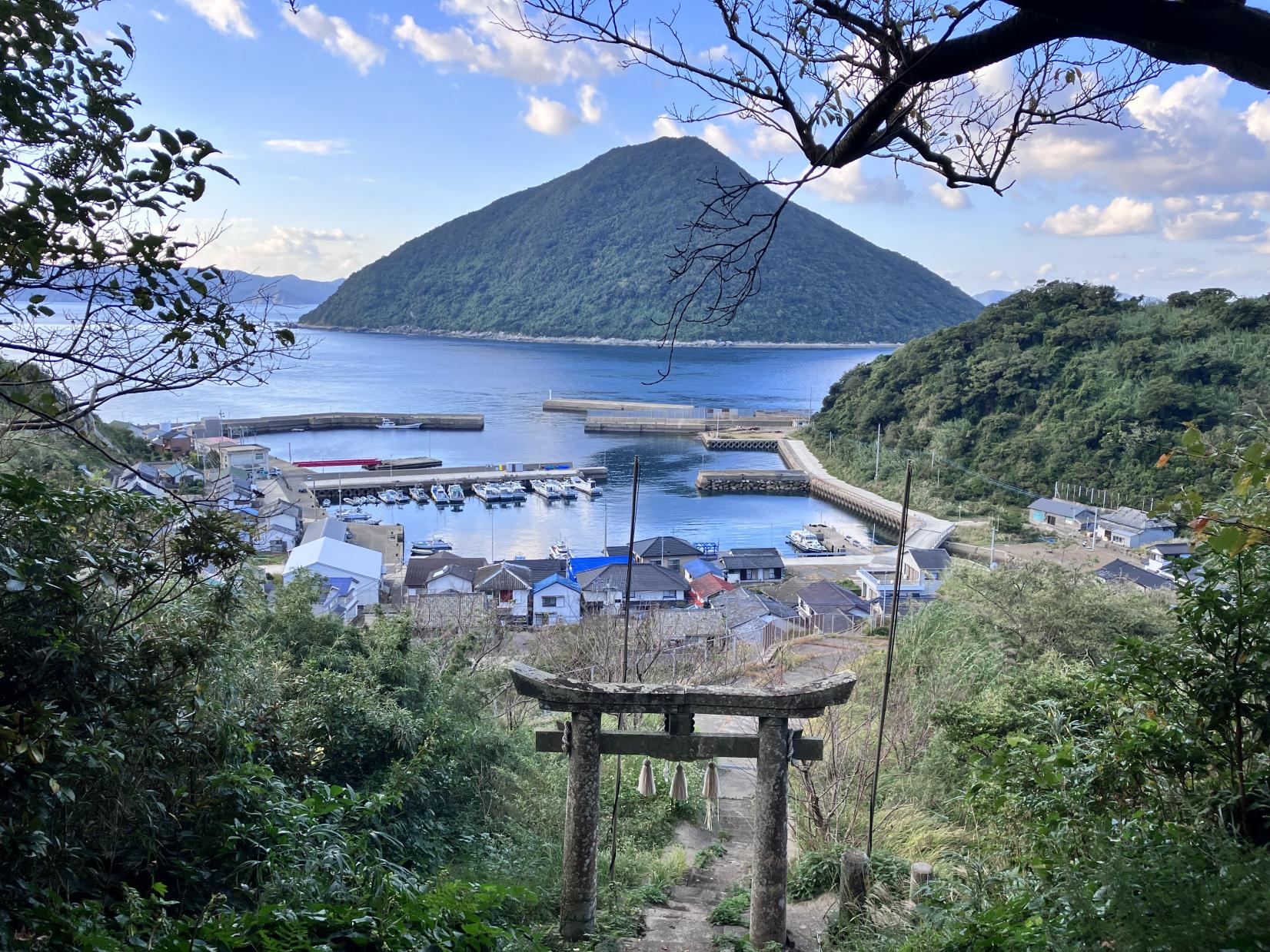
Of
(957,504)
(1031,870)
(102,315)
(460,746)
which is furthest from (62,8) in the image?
(957,504)

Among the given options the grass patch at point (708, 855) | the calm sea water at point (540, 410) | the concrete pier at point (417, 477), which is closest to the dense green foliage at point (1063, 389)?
the calm sea water at point (540, 410)

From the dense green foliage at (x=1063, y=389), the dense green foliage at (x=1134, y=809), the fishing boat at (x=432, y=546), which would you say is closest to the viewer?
the dense green foliage at (x=1134, y=809)

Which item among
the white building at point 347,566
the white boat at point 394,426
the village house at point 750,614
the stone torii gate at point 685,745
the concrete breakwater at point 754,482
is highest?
the stone torii gate at point 685,745

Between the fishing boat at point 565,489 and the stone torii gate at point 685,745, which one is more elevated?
the stone torii gate at point 685,745

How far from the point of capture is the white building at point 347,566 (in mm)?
14688

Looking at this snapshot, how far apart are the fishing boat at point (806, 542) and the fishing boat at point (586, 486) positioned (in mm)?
7214

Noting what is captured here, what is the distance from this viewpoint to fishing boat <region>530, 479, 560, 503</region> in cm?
2652

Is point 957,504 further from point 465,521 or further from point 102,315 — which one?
point 102,315

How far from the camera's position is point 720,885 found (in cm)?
494

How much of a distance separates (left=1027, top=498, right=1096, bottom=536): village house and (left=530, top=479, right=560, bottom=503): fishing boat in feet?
46.5

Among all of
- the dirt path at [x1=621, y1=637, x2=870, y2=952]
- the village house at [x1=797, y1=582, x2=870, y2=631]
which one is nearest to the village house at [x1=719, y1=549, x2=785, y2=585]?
the village house at [x1=797, y1=582, x2=870, y2=631]

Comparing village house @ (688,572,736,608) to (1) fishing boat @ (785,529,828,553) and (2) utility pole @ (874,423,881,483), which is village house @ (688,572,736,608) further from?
(2) utility pole @ (874,423,881,483)

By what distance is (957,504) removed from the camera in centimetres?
2489

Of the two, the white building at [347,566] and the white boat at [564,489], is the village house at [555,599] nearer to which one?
the white building at [347,566]
